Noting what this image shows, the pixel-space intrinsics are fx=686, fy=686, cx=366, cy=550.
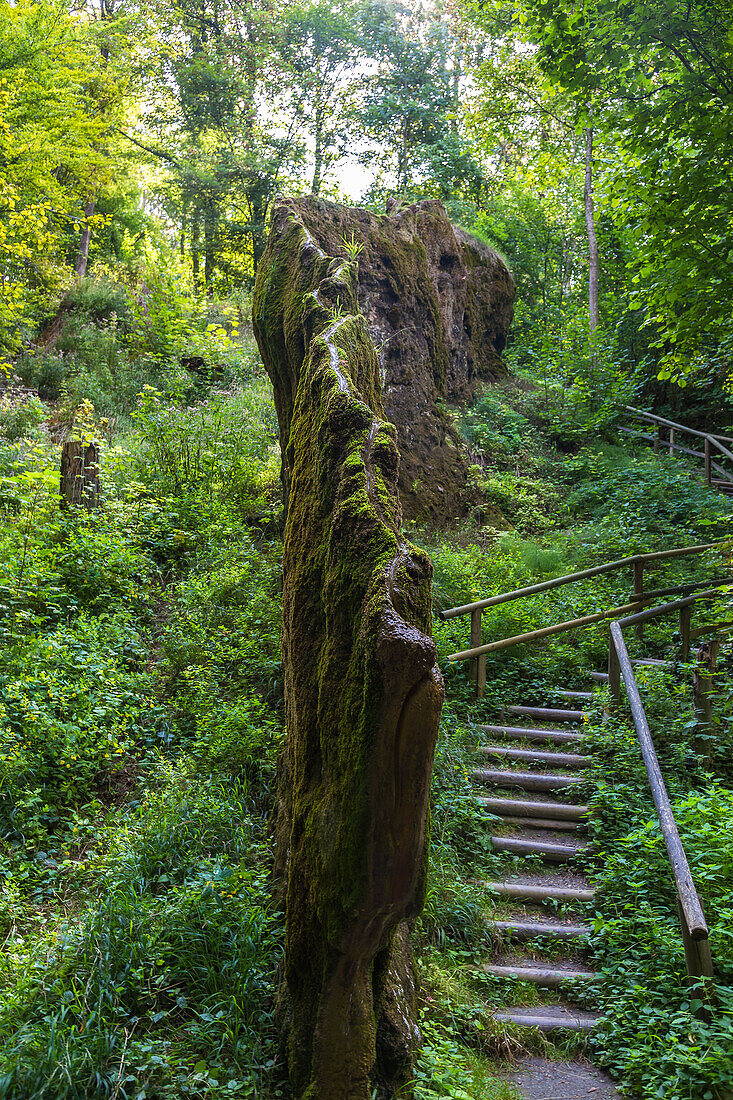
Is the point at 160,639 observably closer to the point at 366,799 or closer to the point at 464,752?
the point at 464,752

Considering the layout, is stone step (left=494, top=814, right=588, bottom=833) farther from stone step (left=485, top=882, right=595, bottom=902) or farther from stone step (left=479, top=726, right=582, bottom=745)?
stone step (left=479, top=726, right=582, bottom=745)

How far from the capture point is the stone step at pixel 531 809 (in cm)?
612

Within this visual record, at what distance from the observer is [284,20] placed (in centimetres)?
2006

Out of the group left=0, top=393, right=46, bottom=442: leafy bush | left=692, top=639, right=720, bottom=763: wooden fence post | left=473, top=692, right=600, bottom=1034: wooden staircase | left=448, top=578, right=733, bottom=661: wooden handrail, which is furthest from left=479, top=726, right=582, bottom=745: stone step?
left=0, top=393, right=46, bottom=442: leafy bush

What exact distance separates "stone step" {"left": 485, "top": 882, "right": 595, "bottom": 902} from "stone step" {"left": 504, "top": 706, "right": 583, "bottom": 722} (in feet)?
7.69

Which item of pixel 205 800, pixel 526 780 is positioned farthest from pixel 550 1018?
pixel 205 800

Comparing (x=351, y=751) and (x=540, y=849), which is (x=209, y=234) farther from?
(x=351, y=751)

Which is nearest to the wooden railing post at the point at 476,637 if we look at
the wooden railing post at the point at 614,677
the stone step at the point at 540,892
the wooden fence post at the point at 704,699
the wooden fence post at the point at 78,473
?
the wooden railing post at the point at 614,677

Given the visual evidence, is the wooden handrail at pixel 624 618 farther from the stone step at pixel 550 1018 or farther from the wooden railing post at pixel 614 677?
the stone step at pixel 550 1018

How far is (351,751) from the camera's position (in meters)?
2.69

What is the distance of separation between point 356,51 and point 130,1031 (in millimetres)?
24252

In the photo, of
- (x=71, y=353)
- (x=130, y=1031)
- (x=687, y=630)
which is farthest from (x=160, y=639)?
(x=71, y=353)

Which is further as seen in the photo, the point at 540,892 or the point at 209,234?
the point at 209,234

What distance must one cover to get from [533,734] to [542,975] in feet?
9.18
